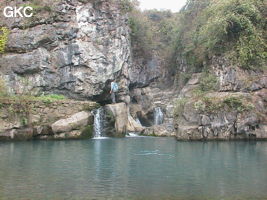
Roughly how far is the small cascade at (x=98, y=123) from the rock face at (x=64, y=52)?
10.3 ft

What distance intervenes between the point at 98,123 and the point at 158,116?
11.2m

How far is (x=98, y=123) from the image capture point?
43.5 m

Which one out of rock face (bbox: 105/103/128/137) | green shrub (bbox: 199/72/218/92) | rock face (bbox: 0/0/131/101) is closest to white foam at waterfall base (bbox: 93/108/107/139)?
rock face (bbox: 105/103/128/137)

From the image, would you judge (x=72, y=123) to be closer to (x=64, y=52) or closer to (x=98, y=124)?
(x=98, y=124)

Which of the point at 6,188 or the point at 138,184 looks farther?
the point at 138,184

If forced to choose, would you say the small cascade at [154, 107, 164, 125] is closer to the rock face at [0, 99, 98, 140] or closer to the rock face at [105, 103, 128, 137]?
the rock face at [105, 103, 128, 137]

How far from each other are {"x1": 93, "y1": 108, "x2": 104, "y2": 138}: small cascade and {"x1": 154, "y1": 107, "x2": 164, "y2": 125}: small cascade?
10124 millimetres

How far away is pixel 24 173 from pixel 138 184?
537cm

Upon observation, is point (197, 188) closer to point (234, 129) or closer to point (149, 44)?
point (234, 129)

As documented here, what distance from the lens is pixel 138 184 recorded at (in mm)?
15859

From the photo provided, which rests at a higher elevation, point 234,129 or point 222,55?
point 222,55

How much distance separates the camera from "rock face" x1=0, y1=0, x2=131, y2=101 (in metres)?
43.8

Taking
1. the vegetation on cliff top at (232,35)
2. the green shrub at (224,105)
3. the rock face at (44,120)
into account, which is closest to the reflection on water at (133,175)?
the green shrub at (224,105)

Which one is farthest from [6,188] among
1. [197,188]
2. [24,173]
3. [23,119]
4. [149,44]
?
[149,44]
